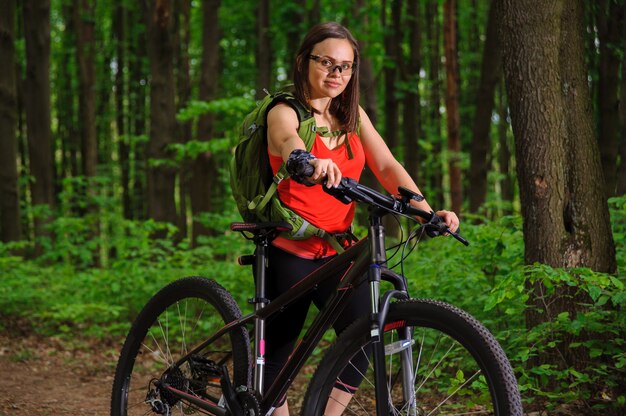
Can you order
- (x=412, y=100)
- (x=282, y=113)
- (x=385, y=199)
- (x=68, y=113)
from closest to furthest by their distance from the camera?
(x=385, y=199)
(x=282, y=113)
(x=412, y=100)
(x=68, y=113)

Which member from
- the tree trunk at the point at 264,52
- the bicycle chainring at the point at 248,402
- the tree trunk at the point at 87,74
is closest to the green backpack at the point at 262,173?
the bicycle chainring at the point at 248,402

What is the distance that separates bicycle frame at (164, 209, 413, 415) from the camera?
2.76m

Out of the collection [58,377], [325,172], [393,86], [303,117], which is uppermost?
[393,86]

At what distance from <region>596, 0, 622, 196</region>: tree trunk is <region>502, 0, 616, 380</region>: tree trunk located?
3.57 meters

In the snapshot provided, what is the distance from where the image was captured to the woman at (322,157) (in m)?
3.22

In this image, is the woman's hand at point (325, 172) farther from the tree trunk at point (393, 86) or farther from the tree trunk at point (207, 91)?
the tree trunk at point (393, 86)

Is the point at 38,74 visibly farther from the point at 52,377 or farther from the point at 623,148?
the point at 623,148

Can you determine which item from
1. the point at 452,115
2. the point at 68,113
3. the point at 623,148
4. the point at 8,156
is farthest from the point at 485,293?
the point at 68,113

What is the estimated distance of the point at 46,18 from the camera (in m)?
14.4

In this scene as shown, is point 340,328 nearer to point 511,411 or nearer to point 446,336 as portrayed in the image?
point 446,336

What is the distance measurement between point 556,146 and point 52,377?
5.00m

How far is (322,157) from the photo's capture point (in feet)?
10.5

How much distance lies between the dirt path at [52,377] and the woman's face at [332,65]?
3.46 meters

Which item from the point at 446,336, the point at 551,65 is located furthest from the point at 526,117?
the point at 446,336
